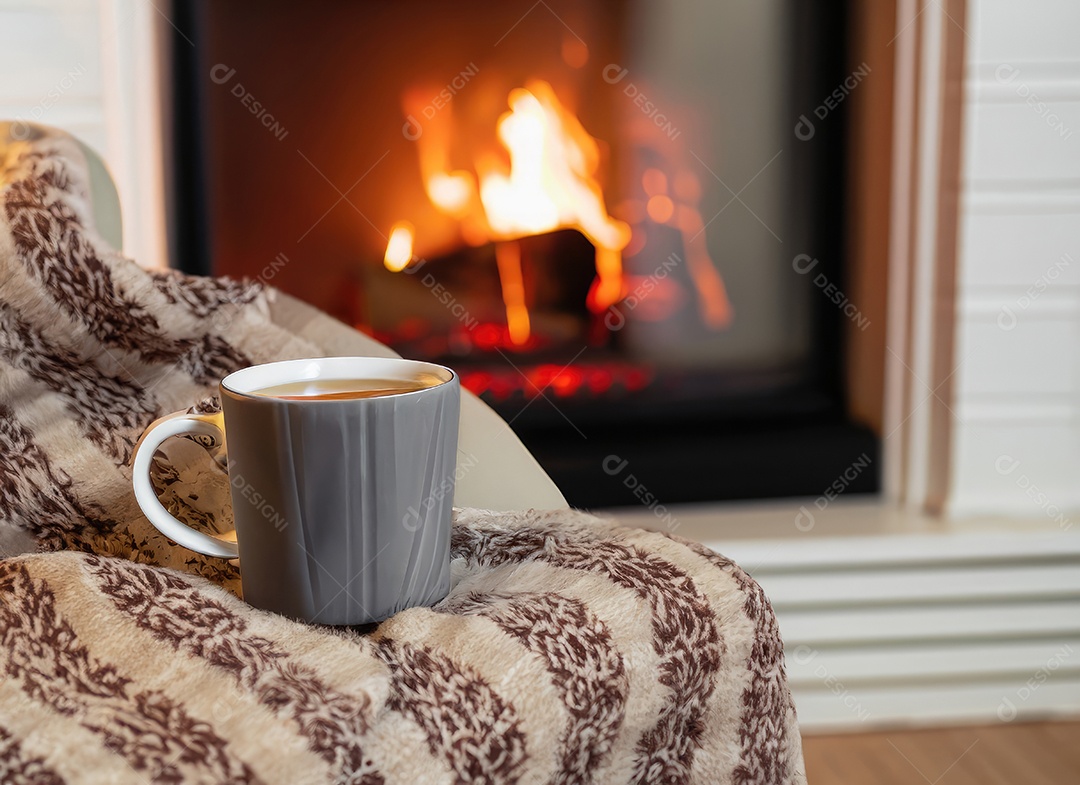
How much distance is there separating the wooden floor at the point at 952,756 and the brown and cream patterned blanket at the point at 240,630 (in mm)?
850

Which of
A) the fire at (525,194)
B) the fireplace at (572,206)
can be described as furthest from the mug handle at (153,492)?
the fire at (525,194)

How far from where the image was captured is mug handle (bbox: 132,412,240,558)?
1.19ft

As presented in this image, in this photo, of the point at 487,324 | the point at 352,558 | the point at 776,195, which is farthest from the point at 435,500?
the point at 776,195

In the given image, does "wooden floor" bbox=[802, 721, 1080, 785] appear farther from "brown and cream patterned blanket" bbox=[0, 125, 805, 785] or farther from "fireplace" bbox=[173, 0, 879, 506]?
"brown and cream patterned blanket" bbox=[0, 125, 805, 785]

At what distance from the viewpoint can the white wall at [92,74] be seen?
1216 millimetres

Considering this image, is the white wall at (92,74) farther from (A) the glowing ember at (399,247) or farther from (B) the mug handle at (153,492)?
(B) the mug handle at (153,492)

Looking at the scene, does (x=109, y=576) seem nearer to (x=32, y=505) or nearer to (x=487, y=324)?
(x=32, y=505)

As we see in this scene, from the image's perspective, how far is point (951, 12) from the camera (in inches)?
47.8

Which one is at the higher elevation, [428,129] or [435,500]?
[428,129]

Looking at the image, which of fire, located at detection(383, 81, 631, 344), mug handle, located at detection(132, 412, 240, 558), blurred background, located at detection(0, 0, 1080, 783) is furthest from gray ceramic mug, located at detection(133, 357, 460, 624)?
fire, located at detection(383, 81, 631, 344)

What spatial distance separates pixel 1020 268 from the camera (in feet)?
4.07

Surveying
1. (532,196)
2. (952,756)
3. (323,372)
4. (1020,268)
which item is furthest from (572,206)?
(323,372)

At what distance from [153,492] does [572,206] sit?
3.70ft

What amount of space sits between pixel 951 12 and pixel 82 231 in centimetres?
114
